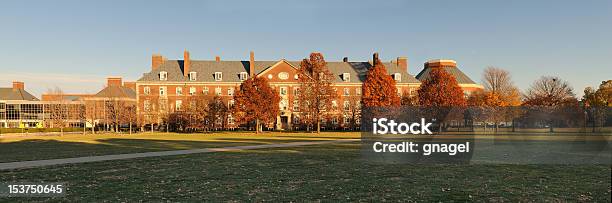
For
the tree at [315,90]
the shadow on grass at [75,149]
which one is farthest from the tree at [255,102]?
the shadow on grass at [75,149]

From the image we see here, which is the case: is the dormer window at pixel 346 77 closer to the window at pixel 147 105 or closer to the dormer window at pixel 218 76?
the dormer window at pixel 218 76

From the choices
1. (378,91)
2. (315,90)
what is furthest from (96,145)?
(378,91)

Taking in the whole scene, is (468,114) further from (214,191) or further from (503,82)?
(214,191)

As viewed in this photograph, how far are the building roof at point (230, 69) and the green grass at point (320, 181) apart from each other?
54.9m

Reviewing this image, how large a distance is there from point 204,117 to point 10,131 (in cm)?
2836

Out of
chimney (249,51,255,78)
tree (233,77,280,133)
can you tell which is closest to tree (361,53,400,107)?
tree (233,77,280,133)

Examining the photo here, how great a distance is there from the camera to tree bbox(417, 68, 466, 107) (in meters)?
44.5

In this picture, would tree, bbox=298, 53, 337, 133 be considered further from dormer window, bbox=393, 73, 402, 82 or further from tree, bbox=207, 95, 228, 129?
dormer window, bbox=393, 73, 402, 82

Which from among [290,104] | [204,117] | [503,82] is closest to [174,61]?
[204,117]

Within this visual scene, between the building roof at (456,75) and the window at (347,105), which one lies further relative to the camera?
the building roof at (456,75)

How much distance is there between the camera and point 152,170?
44.1 feet

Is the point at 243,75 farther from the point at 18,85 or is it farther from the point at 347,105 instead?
the point at 18,85

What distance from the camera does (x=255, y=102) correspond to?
165 feet

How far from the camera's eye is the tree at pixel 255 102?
49.7 metres
